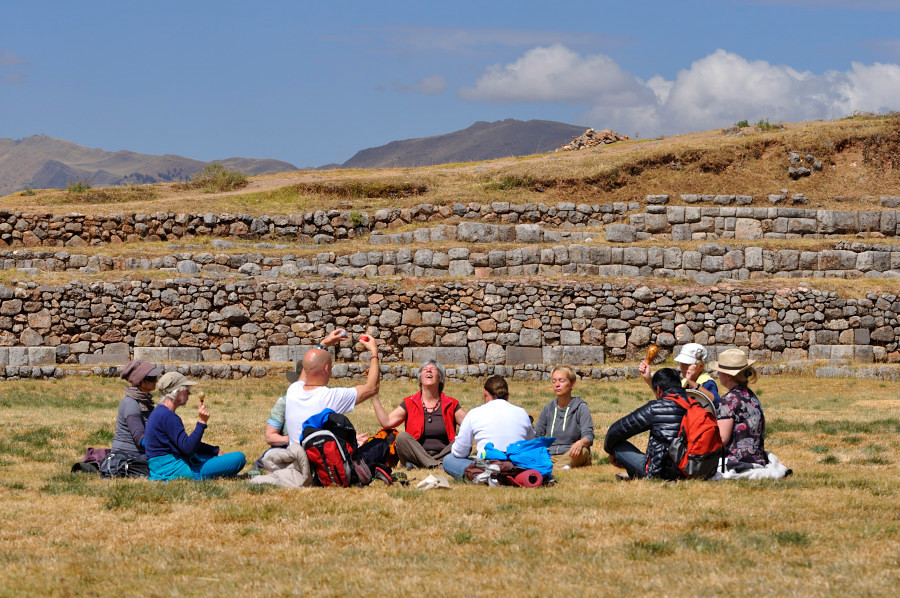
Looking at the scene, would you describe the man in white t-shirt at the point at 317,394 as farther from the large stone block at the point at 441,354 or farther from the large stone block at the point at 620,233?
the large stone block at the point at 620,233

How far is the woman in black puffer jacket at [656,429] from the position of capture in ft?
31.6

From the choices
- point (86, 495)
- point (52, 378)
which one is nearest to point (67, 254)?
point (52, 378)

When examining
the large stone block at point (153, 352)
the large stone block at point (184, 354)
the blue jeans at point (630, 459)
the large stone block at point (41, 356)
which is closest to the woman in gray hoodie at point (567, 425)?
the blue jeans at point (630, 459)

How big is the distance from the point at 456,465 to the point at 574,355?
48.4 ft

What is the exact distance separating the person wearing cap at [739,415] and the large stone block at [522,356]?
1499 centimetres

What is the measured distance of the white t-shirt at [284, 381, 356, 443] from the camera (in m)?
10.0

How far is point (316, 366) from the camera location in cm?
1012

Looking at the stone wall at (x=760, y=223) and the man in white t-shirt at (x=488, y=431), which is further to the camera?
the stone wall at (x=760, y=223)

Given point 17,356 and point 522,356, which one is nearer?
point 17,356

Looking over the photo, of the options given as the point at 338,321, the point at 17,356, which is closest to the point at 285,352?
the point at 338,321

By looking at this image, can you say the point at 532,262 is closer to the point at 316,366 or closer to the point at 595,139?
the point at 316,366

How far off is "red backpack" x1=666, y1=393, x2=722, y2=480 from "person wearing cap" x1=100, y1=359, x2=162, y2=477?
540 centimetres

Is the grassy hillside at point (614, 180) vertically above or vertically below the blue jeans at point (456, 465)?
above

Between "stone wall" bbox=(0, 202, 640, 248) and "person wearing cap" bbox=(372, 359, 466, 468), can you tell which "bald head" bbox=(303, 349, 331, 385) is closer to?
"person wearing cap" bbox=(372, 359, 466, 468)
